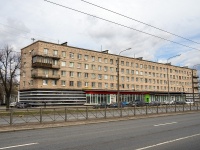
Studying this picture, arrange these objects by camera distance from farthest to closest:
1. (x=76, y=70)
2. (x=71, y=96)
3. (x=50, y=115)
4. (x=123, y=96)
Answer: (x=123, y=96), (x=76, y=70), (x=71, y=96), (x=50, y=115)

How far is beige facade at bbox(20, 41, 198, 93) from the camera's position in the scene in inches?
2222

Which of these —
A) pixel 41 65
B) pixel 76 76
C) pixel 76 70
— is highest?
pixel 41 65

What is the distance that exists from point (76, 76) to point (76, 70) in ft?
4.98

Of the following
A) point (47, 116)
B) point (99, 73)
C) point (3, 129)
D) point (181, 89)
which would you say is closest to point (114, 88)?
point (99, 73)

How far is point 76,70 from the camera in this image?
62156mm

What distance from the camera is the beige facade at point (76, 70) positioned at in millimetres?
56438

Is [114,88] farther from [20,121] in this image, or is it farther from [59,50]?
[20,121]

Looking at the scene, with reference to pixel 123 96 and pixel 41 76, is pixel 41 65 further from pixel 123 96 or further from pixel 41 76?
pixel 123 96

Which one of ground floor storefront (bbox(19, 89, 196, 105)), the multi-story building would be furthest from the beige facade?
ground floor storefront (bbox(19, 89, 196, 105))

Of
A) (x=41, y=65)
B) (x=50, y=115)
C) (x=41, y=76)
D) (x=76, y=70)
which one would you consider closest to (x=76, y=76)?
(x=76, y=70)

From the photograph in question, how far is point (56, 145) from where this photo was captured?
30.9ft

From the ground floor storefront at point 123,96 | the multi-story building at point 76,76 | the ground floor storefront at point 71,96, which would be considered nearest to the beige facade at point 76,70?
the multi-story building at point 76,76

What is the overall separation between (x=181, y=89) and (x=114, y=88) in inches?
1630

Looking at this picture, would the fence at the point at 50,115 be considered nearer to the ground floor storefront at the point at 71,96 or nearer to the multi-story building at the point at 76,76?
the multi-story building at the point at 76,76
